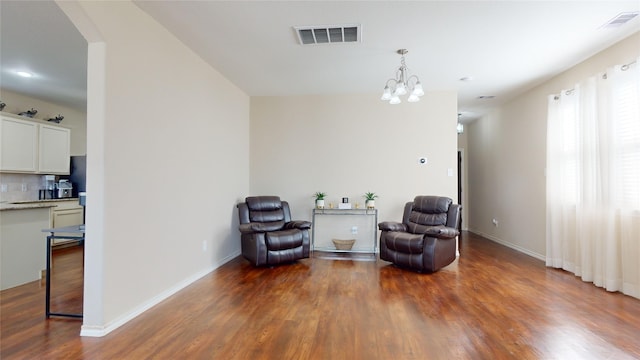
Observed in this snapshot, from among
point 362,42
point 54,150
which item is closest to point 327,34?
point 362,42

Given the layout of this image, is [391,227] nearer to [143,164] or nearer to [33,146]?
[143,164]

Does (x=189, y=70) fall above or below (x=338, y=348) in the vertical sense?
above

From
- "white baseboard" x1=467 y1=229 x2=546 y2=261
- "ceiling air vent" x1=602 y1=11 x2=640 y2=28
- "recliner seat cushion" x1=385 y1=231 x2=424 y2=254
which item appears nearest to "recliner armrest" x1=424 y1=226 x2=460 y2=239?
"recliner seat cushion" x1=385 y1=231 x2=424 y2=254

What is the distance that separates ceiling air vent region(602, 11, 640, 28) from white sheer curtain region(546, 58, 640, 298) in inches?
16.3

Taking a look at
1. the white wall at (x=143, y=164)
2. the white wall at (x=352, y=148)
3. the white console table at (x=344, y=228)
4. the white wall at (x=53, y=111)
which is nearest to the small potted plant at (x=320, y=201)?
the white console table at (x=344, y=228)

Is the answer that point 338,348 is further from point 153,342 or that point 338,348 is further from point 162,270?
point 162,270

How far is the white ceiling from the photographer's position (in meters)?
2.70

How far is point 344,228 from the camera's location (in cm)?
533

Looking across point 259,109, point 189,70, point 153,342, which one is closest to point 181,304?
point 153,342

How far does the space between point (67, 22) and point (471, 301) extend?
15.1ft

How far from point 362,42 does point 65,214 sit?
18.7ft

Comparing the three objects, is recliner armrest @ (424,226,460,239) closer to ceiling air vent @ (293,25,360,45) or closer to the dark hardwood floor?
the dark hardwood floor

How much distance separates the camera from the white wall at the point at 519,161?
3.95 metres

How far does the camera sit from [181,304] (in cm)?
288
